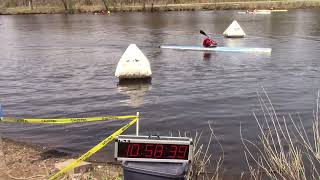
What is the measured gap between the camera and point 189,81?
64.0ft

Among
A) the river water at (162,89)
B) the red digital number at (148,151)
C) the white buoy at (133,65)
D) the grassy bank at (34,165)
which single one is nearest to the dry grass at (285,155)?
the river water at (162,89)

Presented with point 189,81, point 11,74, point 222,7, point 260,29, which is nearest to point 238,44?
point 260,29

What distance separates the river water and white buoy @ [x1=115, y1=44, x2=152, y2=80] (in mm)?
455

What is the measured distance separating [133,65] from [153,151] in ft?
41.3

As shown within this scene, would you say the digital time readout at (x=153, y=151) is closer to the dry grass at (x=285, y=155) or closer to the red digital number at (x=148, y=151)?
the red digital number at (x=148, y=151)

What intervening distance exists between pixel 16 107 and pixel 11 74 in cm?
720

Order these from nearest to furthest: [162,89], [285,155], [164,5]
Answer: [285,155], [162,89], [164,5]

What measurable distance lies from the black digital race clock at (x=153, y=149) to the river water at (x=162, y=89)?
395cm

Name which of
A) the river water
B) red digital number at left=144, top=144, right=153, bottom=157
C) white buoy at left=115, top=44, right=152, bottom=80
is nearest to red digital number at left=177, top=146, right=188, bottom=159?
red digital number at left=144, top=144, right=153, bottom=157

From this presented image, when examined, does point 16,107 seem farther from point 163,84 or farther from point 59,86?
point 163,84

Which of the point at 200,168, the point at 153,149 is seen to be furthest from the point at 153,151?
the point at 200,168

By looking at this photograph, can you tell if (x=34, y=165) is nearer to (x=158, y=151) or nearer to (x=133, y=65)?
(x=158, y=151)

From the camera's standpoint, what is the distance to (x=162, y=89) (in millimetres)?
18031

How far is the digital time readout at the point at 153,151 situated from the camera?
19.5 feet
